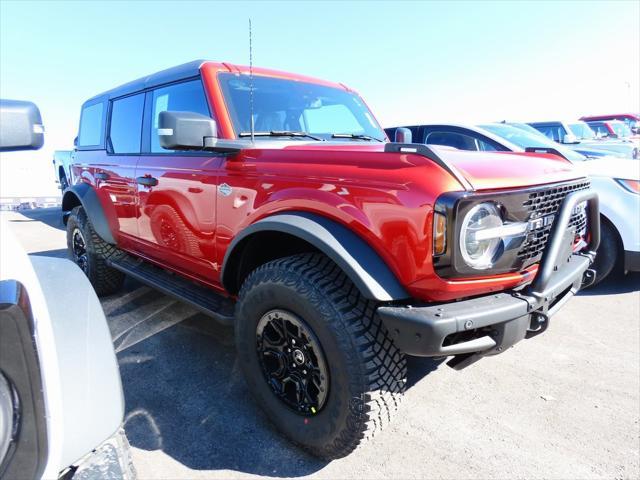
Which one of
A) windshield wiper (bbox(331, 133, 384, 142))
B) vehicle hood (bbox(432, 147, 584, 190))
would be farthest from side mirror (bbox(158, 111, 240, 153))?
vehicle hood (bbox(432, 147, 584, 190))

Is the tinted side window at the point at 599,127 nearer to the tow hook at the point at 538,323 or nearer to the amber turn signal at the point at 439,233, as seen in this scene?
the tow hook at the point at 538,323

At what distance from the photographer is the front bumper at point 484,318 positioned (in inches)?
59.8

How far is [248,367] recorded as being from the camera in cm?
223

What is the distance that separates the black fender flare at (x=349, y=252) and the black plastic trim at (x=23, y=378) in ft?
3.59

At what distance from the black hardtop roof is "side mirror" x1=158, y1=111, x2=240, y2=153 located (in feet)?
2.36

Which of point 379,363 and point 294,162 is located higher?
point 294,162

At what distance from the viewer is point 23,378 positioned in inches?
32.1

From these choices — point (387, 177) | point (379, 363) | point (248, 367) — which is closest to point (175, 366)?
point (248, 367)

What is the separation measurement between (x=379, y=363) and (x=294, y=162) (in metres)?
1.05

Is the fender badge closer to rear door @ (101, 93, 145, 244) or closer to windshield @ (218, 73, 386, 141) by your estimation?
windshield @ (218, 73, 386, 141)

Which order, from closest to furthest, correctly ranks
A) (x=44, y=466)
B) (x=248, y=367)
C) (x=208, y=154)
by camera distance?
(x=44, y=466) < (x=248, y=367) < (x=208, y=154)

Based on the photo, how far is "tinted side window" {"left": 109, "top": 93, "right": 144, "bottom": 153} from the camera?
3.33m

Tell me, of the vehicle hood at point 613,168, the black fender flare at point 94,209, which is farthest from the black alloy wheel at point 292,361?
the vehicle hood at point 613,168

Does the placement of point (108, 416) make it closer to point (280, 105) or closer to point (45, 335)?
point (45, 335)
